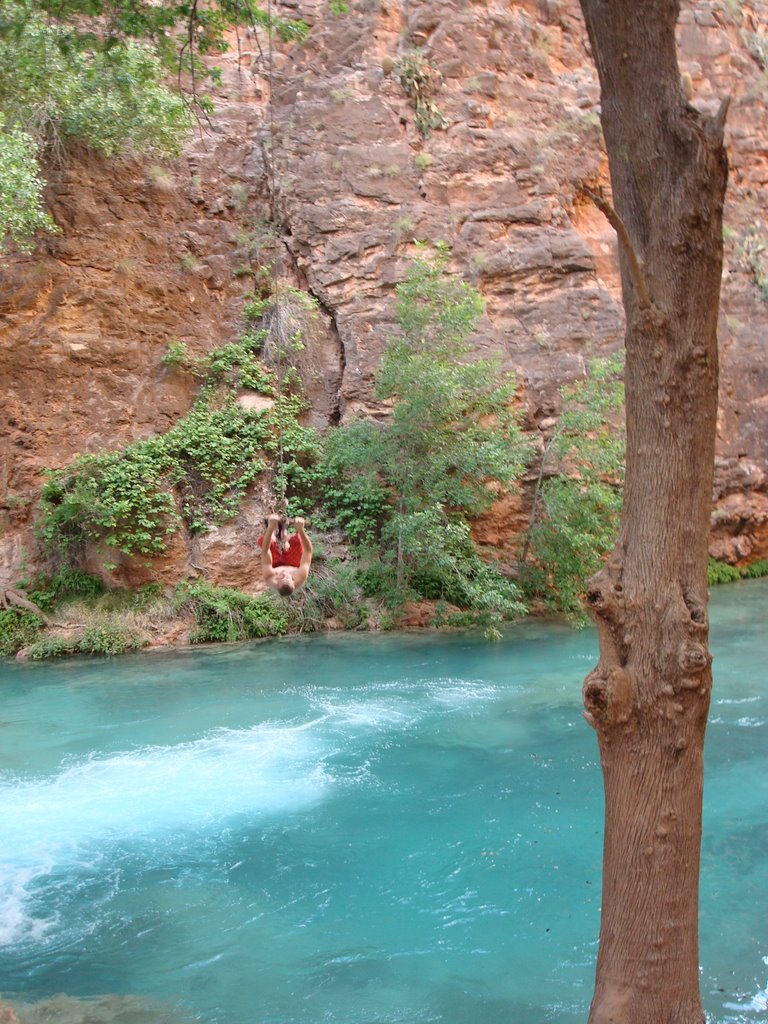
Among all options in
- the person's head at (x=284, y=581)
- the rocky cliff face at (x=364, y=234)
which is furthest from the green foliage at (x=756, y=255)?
the person's head at (x=284, y=581)

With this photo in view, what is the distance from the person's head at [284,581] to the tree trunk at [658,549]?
6.06 metres

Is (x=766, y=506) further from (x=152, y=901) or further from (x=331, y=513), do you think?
(x=152, y=901)

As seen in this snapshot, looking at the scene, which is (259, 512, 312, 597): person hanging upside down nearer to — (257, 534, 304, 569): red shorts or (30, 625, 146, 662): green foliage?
(257, 534, 304, 569): red shorts

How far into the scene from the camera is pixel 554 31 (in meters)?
20.4

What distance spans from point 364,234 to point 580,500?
755cm

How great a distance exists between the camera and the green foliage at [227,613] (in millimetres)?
15023

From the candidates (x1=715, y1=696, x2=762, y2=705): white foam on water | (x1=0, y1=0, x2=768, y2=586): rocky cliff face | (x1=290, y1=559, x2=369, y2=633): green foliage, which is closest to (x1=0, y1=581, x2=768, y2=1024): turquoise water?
(x1=715, y1=696, x2=762, y2=705): white foam on water

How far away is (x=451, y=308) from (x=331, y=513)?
4.54 m

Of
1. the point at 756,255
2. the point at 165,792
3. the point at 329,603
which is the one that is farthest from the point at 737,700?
the point at 756,255

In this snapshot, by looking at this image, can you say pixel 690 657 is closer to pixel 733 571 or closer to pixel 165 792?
pixel 165 792

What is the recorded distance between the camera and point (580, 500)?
14.8 m

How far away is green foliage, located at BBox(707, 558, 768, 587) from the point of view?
18969 mm

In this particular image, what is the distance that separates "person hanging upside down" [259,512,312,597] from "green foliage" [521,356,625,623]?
6.03m

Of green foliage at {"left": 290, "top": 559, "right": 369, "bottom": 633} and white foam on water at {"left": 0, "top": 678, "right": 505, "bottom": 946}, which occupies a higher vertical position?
green foliage at {"left": 290, "top": 559, "right": 369, "bottom": 633}
